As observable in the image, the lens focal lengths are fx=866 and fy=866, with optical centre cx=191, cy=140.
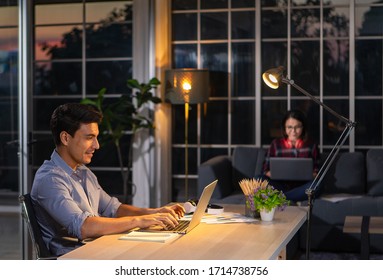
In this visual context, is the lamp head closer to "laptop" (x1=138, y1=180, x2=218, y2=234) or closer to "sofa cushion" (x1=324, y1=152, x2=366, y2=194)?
"laptop" (x1=138, y1=180, x2=218, y2=234)

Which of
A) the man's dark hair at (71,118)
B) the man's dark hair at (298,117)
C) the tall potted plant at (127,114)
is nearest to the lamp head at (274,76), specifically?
the man's dark hair at (71,118)

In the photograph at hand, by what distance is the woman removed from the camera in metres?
6.92

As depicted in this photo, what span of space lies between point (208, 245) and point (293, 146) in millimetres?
3843

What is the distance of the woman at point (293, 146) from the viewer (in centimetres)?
692

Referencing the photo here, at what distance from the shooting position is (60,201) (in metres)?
3.58

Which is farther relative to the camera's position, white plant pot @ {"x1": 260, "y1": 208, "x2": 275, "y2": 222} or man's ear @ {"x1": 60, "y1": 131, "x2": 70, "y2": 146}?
white plant pot @ {"x1": 260, "y1": 208, "x2": 275, "y2": 222}

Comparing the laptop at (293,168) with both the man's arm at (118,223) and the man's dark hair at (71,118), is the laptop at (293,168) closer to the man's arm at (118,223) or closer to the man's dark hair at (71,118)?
the man's dark hair at (71,118)

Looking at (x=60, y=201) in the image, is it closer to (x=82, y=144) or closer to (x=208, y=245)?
(x=82, y=144)

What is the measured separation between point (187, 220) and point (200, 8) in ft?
14.2

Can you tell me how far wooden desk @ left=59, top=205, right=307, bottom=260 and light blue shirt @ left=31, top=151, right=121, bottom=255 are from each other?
8.5 inches

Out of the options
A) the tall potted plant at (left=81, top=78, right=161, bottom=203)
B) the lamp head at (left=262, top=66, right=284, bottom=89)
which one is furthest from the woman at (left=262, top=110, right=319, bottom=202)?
the lamp head at (left=262, top=66, right=284, bottom=89)

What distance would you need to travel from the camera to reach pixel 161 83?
7852mm

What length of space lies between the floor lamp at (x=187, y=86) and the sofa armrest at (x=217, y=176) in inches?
22.2
